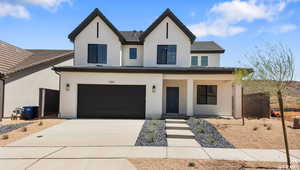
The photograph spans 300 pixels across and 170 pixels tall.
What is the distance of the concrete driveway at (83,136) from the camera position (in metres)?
9.04

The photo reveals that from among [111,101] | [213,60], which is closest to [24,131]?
[111,101]

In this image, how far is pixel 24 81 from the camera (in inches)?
685


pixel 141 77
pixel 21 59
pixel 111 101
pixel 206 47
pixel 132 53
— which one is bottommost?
pixel 111 101

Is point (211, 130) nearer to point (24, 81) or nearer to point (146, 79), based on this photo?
point (146, 79)

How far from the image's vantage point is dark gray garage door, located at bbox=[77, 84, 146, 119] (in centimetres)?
1600

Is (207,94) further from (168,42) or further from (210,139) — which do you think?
(210,139)

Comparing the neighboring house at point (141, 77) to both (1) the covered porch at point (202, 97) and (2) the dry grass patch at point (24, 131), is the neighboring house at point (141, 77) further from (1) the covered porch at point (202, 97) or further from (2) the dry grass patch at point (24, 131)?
(2) the dry grass patch at point (24, 131)

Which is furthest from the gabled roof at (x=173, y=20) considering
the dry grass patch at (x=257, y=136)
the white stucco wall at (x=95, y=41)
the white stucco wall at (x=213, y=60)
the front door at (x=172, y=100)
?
the dry grass patch at (x=257, y=136)

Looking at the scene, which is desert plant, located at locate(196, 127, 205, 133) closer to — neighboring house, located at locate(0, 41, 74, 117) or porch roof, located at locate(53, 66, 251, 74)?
porch roof, located at locate(53, 66, 251, 74)

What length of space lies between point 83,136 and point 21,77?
1030 cm

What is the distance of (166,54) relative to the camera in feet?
60.7

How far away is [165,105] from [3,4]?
45.3 feet

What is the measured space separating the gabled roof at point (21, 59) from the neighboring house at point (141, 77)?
12.2ft

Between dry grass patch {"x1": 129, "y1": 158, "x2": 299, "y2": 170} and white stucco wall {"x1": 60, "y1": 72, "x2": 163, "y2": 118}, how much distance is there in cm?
896
